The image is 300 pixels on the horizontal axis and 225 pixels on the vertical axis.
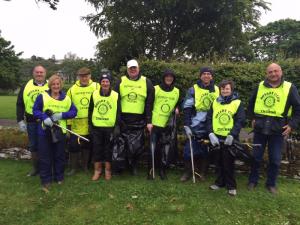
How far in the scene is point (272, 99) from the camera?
607cm

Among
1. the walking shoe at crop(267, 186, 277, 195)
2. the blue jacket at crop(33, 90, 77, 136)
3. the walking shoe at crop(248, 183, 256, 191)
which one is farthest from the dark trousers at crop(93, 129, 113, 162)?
the walking shoe at crop(267, 186, 277, 195)

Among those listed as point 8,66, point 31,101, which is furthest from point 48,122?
point 8,66

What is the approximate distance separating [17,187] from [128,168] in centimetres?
214

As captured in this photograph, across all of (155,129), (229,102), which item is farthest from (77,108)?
(229,102)

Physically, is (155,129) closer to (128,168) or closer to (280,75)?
(128,168)

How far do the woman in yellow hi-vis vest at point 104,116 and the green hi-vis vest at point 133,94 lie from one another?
176 mm

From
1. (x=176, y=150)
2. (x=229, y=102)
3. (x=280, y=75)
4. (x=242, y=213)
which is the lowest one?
(x=242, y=213)

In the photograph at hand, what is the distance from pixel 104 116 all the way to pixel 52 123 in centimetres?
95

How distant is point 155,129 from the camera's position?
690 centimetres

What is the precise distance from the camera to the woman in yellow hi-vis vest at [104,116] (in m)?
6.66

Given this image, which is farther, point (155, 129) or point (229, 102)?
point (155, 129)

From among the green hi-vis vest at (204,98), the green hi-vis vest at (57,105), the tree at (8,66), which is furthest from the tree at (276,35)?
the green hi-vis vest at (57,105)

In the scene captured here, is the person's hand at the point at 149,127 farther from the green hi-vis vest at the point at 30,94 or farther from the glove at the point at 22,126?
the glove at the point at 22,126

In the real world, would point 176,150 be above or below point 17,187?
→ above
